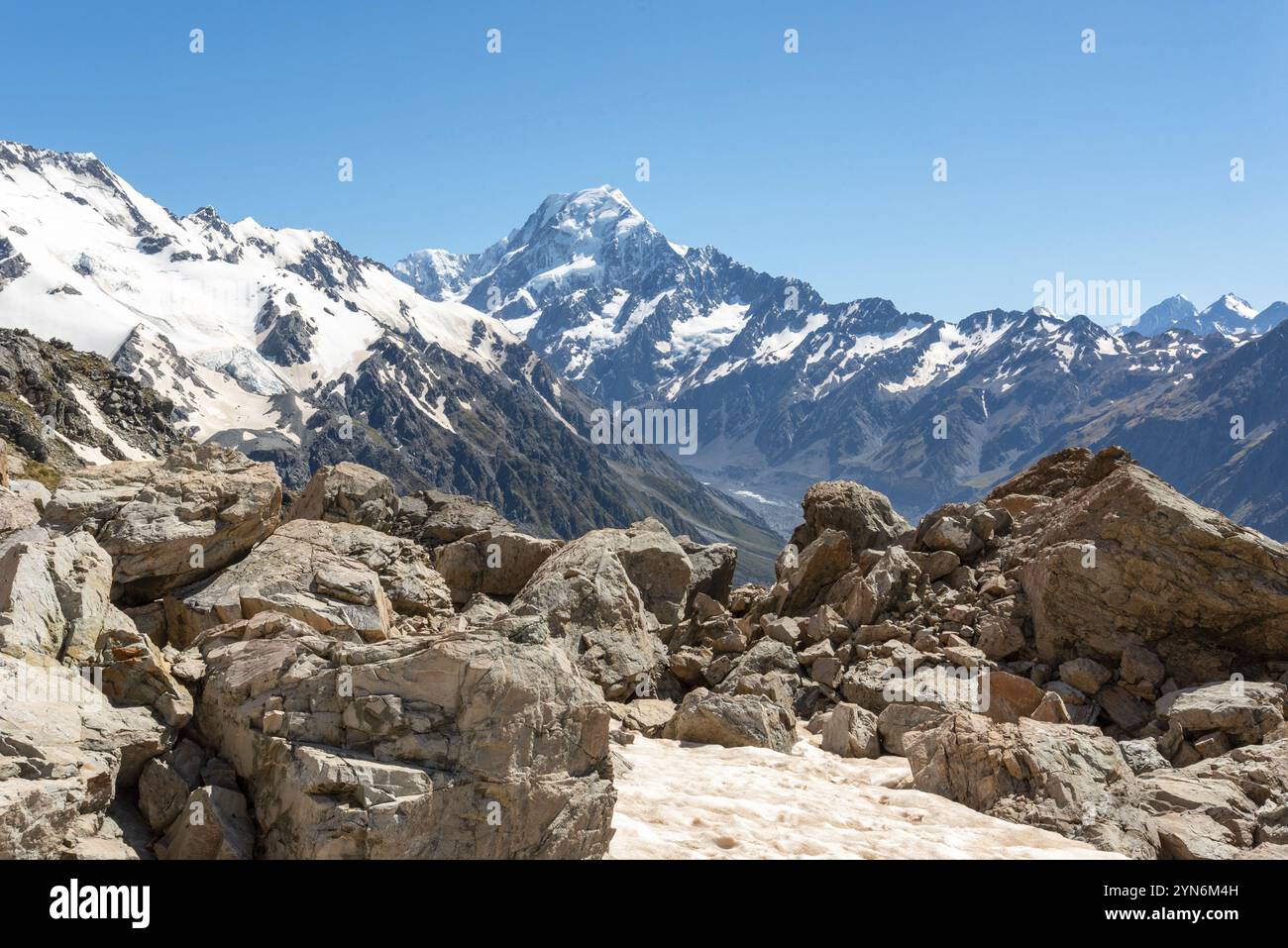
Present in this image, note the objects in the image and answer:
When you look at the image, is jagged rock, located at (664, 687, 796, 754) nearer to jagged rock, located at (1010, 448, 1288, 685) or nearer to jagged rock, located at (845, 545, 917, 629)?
jagged rock, located at (845, 545, 917, 629)

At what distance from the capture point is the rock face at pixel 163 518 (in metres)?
20.8

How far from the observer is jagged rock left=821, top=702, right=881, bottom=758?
19438 millimetres

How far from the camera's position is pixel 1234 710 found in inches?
760

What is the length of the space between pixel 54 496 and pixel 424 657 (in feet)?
44.1

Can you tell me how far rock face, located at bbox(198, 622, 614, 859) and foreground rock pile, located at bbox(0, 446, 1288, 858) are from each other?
4 cm

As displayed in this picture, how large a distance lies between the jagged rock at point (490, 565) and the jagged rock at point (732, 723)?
10.0 metres

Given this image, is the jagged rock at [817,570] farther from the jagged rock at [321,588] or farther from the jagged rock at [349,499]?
the jagged rock at [349,499]

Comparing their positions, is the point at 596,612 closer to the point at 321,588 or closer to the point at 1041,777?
the point at 321,588

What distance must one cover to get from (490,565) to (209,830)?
17.7 metres

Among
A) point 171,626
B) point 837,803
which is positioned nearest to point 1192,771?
point 837,803

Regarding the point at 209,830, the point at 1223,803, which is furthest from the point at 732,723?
the point at 209,830

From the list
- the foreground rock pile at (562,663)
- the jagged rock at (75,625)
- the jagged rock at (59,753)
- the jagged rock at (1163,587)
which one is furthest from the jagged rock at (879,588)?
the jagged rock at (59,753)

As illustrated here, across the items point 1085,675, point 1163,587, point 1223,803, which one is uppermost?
point 1163,587
